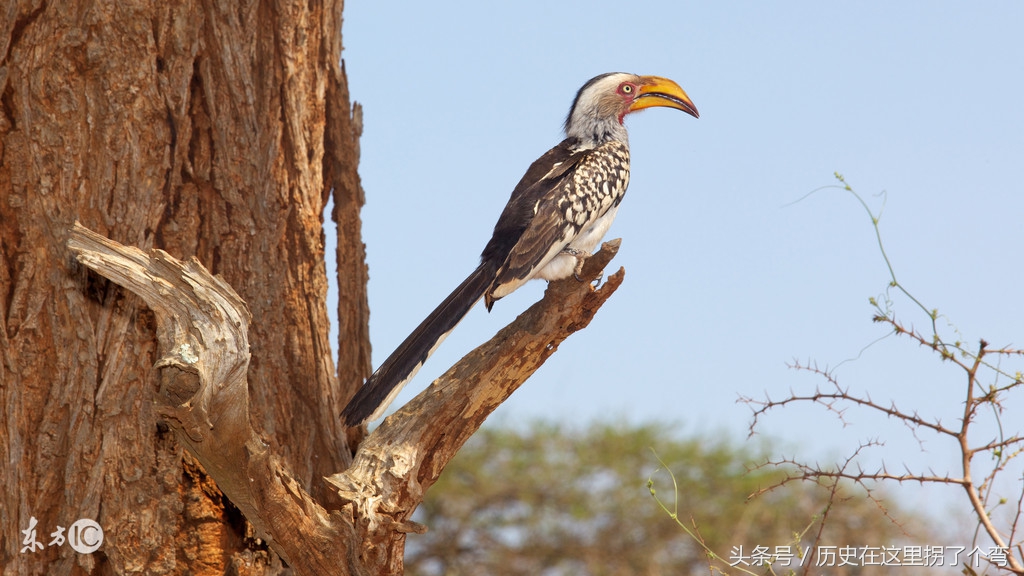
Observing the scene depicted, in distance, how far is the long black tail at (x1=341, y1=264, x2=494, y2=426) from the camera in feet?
10.2

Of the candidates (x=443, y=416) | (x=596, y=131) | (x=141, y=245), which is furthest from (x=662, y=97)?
(x=141, y=245)

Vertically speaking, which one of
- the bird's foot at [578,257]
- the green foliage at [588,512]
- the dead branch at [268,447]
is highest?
the green foliage at [588,512]

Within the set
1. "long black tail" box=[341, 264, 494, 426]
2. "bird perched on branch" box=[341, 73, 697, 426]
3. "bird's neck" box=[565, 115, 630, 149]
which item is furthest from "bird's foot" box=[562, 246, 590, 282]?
"bird's neck" box=[565, 115, 630, 149]

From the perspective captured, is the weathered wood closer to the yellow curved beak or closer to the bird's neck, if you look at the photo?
the bird's neck

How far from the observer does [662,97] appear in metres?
4.89

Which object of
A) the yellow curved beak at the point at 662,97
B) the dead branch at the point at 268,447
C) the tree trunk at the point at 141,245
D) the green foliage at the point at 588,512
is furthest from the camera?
the green foliage at the point at 588,512

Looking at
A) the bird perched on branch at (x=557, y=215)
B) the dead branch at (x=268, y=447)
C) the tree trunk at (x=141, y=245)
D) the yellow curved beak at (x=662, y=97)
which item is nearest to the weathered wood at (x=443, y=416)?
the dead branch at (x=268, y=447)

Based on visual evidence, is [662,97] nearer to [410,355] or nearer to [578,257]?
[578,257]

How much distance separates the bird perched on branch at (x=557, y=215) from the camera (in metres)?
3.23

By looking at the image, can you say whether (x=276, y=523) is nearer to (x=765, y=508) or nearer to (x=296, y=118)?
(x=296, y=118)

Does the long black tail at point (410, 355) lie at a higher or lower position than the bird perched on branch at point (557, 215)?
lower

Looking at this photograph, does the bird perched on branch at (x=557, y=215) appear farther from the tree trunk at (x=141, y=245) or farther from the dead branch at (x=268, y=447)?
the tree trunk at (x=141, y=245)

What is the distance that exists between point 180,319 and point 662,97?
3.04m

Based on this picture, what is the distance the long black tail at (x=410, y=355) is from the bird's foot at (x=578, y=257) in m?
0.34
